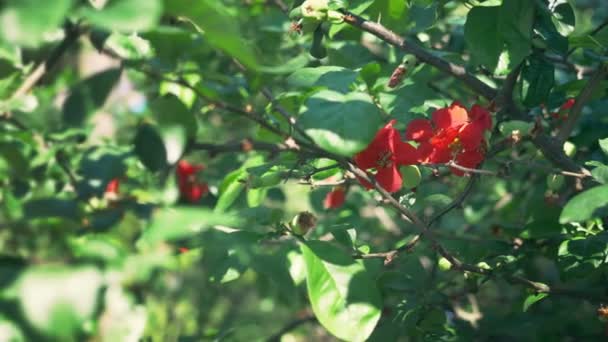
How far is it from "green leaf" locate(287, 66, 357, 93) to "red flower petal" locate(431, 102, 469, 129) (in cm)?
22

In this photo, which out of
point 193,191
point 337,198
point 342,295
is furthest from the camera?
point 193,191

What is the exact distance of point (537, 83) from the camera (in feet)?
3.90

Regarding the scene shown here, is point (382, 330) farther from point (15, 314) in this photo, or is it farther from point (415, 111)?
point (15, 314)

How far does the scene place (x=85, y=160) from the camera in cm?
93

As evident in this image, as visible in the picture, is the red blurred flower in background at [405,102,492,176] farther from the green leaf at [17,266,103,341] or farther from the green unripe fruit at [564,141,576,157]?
the green leaf at [17,266,103,341]

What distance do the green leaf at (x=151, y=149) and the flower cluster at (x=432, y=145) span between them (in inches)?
14.4

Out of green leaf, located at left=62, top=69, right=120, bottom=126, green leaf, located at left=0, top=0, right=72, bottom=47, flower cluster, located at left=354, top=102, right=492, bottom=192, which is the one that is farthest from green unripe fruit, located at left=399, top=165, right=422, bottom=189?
green leaf, located at left=0, top=0, right=72, bottom=47

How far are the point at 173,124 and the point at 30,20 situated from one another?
34 centimetres

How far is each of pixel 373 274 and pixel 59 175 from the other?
101cm

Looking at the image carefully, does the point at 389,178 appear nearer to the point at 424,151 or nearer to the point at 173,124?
the point at 424,151

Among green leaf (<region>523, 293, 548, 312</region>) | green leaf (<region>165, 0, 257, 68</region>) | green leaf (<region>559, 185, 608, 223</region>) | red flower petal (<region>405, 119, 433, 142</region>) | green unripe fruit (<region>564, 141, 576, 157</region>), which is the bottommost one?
green leaf (<region>523, 293, 548, 312</region>)

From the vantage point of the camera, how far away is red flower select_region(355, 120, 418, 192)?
1118 millimetres

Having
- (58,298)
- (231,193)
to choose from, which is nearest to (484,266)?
A: (231,193)

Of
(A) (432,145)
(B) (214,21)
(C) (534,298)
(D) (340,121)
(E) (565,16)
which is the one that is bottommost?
(C) (534,298)
